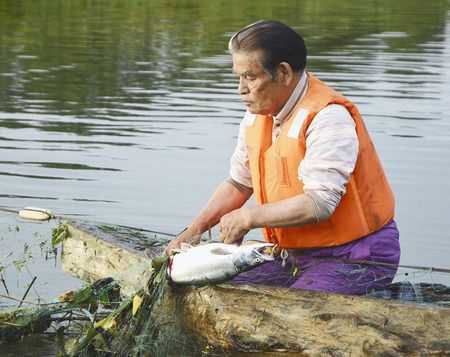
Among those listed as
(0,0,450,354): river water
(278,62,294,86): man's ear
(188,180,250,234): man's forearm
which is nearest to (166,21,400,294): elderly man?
(278,62,294,86): man's ear

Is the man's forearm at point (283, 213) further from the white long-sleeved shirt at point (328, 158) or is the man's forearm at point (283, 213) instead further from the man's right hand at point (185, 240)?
the man's right hand at point (185, 240)

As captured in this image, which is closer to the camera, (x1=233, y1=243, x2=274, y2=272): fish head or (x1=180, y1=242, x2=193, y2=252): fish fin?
(x1=233, y1=243, x2=274, y2=272): fish head

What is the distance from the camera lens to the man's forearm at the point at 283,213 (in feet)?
15.4

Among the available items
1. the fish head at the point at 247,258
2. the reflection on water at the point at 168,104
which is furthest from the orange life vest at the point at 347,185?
the reflection on water at the point at 168,104

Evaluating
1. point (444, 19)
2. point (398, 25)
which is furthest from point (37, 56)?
point (444, 19)

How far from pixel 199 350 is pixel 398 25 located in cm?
1875

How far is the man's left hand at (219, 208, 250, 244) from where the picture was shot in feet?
15.6

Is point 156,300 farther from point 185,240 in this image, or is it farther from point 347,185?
point 347,185

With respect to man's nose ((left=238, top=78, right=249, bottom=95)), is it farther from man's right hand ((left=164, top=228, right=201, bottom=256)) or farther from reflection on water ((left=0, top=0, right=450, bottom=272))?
reflection on water ((left=0, top=0, right=450, bottom=272))

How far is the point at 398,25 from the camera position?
23031 mm

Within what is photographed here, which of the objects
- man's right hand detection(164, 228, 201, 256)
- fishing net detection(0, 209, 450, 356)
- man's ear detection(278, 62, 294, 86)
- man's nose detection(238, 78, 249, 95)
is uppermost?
man's ear detection(278, 62, 294, 86)

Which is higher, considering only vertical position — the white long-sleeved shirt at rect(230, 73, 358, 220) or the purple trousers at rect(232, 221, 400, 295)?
the white long-sleeved shirt at rect(230, 73, 358, 220)

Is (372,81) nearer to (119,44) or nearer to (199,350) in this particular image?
(119,44)

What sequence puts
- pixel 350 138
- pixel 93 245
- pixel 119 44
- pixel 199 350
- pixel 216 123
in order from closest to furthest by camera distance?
1. pixel 350 138
2. pixel 199 350
3. pixel 93 245
4. pixel 216 123
5. pixel 119 44
